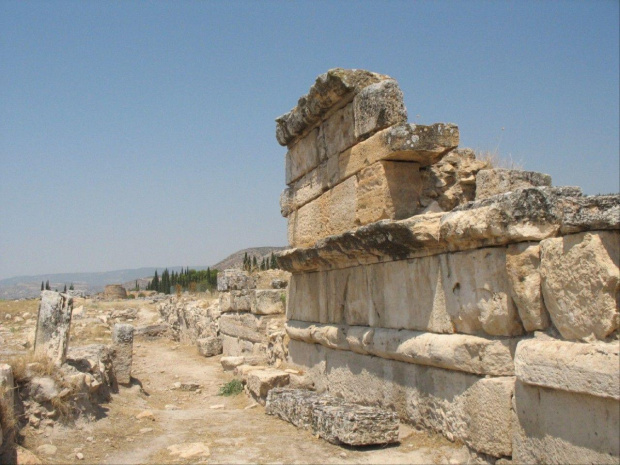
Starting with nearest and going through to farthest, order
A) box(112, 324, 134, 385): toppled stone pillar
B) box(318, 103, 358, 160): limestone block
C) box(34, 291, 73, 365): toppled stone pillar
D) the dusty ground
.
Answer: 1. the dusty ground
2. box(318, 103, 358, 160): limestone block
3. box(34, 291, 73, 365): toppled stone pillar
4. box(112, 324, 134, 385): toppled stone pillar

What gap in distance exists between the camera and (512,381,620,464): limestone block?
328cm

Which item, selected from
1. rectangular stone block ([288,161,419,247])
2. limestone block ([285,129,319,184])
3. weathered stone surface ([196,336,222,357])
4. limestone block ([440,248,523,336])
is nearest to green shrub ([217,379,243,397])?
rectangular stone block ([288,161,419,247])

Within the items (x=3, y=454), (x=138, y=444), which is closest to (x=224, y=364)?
(x=138, y=444)

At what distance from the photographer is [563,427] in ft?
11.7

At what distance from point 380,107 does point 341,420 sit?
284cm

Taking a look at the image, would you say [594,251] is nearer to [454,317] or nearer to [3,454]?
[454,317]

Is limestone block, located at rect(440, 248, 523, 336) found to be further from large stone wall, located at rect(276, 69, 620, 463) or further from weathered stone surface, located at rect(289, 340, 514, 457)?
weathered stone surface, located at rect(289, 340, 514, 457)

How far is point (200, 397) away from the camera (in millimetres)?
8469

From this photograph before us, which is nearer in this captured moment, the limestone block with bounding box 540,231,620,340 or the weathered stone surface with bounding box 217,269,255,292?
the limestone block with bounding box 540,231,620,340

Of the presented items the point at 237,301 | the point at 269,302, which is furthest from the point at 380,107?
the point at 237,301

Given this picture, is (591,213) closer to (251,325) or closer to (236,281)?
(251,325)

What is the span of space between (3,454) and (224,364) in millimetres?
5706

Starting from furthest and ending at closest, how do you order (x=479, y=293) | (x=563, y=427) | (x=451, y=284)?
(x=451, y=284)
(x=479, y=293)
(x=563, y=427)

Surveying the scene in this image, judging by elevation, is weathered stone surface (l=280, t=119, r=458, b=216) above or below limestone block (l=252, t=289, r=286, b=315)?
above
